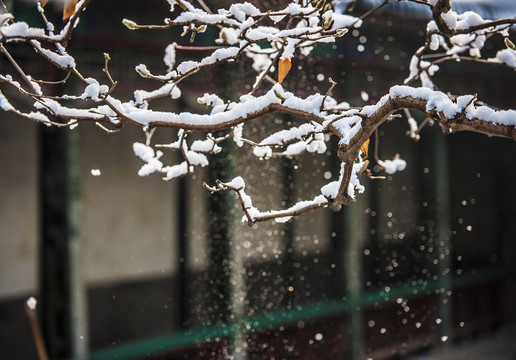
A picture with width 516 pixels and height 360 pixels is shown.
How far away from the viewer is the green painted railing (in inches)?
155

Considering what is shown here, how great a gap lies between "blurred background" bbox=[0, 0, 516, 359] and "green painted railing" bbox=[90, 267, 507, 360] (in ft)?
0.05

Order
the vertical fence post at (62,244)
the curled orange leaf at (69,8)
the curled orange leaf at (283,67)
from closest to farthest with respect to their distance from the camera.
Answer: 1. the curled orange leaf at (69,8)
2. the curled orange leaf at (283,67)
3. the vertical fence post at (62,244)

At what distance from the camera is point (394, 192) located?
6.47m

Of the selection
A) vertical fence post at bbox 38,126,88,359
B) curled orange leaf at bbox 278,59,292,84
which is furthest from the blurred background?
curled orange leaf at bbox 278,59,292,84

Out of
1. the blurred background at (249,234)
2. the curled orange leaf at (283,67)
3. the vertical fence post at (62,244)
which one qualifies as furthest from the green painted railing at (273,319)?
the curled orange leaf at (283,67)

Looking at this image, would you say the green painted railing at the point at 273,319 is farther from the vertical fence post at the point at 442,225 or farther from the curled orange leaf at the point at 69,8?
the curled orange leaf at the point at 69,8

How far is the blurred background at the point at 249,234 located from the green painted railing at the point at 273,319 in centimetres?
1

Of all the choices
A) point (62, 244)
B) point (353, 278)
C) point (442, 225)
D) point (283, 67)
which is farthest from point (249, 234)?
point (283, 67)

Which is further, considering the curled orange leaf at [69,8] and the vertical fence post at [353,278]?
the vertical fence post at [353,278]

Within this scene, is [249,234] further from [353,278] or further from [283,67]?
[283,67]

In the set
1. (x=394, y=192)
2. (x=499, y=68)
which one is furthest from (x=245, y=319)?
(x=499, y=68)

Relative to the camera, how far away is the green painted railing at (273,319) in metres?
3.95

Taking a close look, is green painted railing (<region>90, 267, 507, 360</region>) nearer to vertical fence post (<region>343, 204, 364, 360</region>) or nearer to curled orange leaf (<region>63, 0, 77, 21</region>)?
vertical fence post (<region>343, 204, 364, 360</region>)

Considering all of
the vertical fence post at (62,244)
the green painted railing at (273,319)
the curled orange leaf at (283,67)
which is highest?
the curled orange leaf at (283,67)
